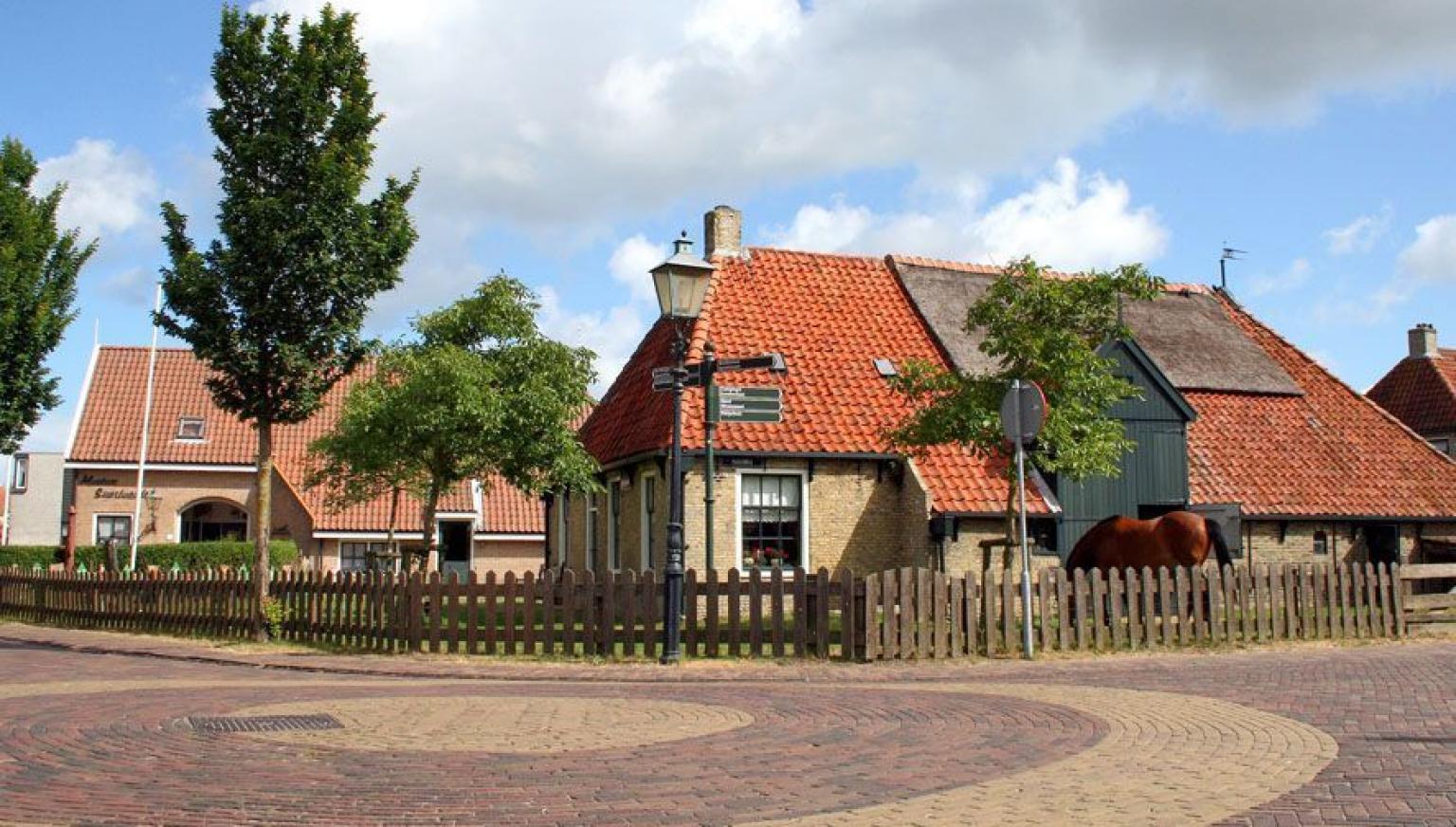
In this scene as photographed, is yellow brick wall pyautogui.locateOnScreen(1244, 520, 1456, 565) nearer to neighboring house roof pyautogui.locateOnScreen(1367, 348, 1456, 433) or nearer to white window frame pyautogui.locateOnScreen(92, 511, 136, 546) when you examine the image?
neighboring house roof pyautogui.locateOnScreen(1367, 348, 1456, 433)

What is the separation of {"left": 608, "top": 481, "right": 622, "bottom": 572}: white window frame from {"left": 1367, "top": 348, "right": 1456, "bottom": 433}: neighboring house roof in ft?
104

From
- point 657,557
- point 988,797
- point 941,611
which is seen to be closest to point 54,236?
point 657,557

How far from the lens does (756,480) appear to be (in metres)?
23.0

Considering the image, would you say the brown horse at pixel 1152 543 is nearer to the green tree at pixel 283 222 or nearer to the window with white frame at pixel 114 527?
the green tree at pixel 283 222

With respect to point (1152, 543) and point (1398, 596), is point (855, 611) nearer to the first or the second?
point (1152, 543)

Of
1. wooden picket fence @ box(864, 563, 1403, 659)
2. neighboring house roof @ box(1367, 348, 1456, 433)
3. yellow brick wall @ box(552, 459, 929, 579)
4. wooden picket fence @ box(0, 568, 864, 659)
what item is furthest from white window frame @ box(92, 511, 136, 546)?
neighboring house roof @ box(1367, 348, 1456, 433)

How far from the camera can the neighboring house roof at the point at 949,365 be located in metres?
23.8

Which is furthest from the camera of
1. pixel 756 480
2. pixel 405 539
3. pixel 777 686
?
pixel 405 539

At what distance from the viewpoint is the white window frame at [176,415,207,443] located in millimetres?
42513

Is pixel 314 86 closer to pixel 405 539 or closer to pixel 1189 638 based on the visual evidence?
pixel 1189 638

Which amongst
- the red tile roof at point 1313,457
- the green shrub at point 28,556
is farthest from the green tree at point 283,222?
the green shrub at point 28,556

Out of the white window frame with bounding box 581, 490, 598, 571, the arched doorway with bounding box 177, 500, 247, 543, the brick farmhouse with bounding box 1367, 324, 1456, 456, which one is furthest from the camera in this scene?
the brick farmhouse with bounding box 1367, 324, 1456, 456

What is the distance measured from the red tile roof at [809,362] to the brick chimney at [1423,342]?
29.1 m

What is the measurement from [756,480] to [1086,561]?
5.89 metres
